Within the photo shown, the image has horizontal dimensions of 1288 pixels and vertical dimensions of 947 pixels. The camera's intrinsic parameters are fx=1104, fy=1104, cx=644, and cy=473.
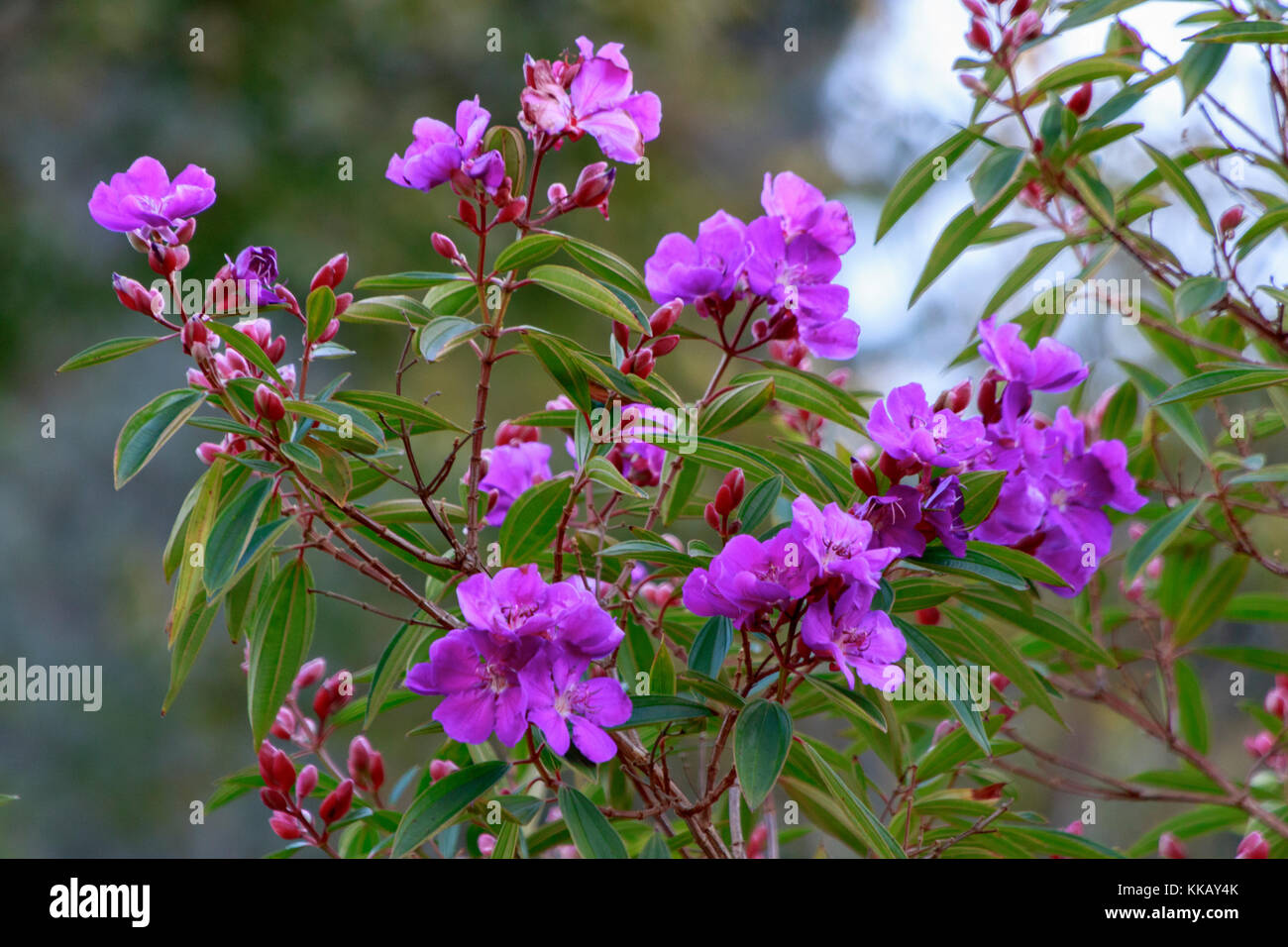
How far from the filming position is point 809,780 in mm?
867

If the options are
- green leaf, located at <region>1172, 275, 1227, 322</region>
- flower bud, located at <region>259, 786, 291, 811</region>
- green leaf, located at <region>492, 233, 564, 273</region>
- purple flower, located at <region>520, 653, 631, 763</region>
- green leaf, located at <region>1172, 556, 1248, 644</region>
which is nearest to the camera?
purple flower, located at <region>520, 653, 631, 763</region>

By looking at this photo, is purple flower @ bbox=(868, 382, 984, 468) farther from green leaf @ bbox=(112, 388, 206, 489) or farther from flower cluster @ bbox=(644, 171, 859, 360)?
green leaf @ bbox=(112, 388, 206, 489)

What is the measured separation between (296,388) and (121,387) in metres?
4.43

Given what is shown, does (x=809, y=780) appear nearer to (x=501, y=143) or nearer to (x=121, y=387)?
(x=501, y=143)

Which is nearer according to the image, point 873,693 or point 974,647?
point 873,693

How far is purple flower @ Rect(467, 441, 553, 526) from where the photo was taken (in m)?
0.97

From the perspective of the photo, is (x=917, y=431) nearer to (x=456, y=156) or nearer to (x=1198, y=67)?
(x=456, y=156)

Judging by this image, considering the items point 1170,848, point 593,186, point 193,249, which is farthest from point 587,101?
point 193,249

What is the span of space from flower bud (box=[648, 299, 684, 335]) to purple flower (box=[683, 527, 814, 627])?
205mm

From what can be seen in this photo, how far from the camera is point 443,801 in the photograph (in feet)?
2.48

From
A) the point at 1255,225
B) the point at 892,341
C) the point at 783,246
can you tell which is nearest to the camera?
the point at 783,246

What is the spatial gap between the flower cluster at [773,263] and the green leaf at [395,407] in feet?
0.64

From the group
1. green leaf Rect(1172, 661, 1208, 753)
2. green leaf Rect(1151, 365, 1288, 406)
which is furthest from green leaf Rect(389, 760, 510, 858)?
green leaf Rect(1172, 661, 1208, 753)

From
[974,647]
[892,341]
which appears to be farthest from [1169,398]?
[892,341]
